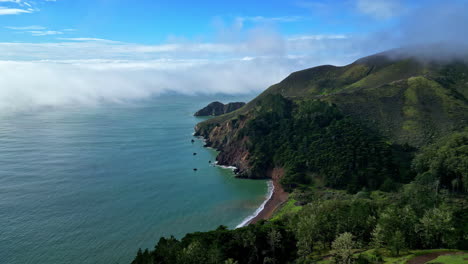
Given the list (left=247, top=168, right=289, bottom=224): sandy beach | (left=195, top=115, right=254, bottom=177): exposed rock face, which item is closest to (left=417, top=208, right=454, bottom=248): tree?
(left=247, top=168, right=289, bottom=224): sandy beach

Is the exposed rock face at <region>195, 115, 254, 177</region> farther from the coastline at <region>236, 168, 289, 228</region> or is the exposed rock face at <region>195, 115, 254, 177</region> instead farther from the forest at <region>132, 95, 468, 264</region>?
the coastline at <region>236, 168, 289, 228</region>

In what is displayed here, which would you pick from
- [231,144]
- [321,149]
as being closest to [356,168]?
[321,149]

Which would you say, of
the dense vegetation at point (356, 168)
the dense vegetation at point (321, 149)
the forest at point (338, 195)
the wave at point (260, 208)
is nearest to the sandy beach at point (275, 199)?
the wave at point (260, 208)

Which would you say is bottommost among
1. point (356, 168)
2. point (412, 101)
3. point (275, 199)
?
point (275, 199)

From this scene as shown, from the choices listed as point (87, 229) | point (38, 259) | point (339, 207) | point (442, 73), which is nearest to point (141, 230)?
point (87, 229)

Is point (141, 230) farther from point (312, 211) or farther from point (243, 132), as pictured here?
point (243, 132)

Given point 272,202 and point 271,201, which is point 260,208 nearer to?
point 272,202
